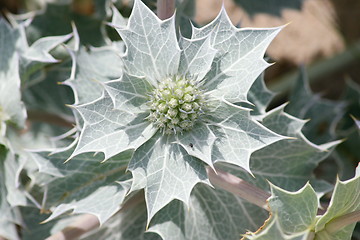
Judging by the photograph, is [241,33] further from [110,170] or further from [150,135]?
[110,170]

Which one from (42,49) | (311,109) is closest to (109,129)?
(42,49)

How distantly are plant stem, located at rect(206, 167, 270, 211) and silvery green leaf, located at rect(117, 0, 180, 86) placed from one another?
28 cm

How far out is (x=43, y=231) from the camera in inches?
56.8

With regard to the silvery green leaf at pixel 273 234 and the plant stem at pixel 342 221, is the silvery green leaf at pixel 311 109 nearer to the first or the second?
the plant stem at pixel 342 221

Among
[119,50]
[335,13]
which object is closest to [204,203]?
[119,50]

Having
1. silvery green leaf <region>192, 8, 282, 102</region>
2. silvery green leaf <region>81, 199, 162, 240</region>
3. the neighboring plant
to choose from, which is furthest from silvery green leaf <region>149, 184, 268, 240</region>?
silvery green leaf <region>192, 8, 282, 102</region>

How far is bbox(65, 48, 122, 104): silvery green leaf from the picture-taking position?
1.28 meters

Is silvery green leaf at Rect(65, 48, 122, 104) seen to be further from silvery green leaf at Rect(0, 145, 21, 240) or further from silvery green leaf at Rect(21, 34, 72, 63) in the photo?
silvery green leaf at Rect(0, 145, 21, 240)

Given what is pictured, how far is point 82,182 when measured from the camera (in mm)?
1306

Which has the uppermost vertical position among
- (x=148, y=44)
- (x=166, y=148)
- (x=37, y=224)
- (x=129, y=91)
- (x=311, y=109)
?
(x=148, y=44)

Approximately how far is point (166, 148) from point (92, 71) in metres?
0.41

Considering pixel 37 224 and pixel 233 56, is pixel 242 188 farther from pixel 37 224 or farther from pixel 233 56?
pixel 37 224

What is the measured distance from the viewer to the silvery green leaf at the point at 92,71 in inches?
50.5

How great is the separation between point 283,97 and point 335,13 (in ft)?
1.76
